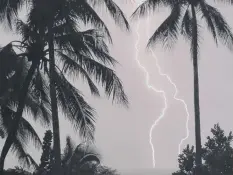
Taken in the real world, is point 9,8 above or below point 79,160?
above

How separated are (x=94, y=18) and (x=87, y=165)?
11202mm

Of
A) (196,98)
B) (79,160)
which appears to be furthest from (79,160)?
(196,98)

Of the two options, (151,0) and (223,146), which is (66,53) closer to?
(151,0)

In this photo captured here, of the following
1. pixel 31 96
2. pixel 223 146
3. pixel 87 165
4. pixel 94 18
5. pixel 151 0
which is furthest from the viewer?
pixel 223 146

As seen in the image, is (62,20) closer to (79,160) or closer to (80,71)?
(80,71)

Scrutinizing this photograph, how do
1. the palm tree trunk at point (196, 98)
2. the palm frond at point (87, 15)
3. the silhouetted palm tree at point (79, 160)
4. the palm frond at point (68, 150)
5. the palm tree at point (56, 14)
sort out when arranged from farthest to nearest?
the palm frond at point (68, 150)
the silhouetted palm tree at point (79, 160)
the palm tree trunk at point (196, 98)
the palm frond at point (87, 15)
the palm tree at point (56, 14)

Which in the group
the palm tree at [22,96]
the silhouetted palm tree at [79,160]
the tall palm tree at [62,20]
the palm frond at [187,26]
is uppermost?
the palm frond at [187,26]

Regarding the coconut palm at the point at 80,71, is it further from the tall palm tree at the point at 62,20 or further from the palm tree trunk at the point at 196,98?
the palm tree trunk at the point at 196,98

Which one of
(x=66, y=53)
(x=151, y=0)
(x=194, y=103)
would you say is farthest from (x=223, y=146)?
(x=66, y=53)

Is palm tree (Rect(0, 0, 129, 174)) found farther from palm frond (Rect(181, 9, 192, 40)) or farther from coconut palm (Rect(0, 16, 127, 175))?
palm frond (Rect(181, 9, 192, 40))

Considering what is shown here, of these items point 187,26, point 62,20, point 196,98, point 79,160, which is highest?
point 187,26

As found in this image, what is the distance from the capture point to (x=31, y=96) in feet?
79.2

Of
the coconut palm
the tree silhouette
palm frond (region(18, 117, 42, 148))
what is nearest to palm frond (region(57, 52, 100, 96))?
the coconut palm

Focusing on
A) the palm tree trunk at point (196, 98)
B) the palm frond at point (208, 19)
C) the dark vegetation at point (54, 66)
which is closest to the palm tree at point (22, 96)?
the dark vegetation at point (54, 66)
